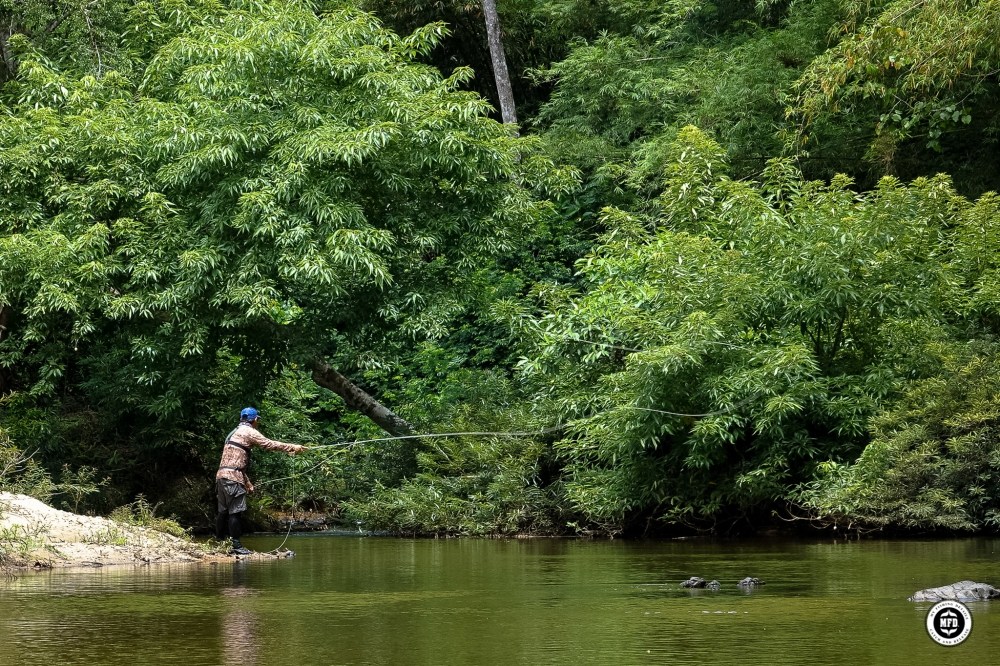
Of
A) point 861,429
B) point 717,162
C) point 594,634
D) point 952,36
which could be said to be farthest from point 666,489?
point 594,634

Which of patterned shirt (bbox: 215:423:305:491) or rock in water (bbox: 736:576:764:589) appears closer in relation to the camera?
rock in water (bbox: 736:576:764:589)

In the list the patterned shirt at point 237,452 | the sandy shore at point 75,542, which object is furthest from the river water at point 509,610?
the patterned shirt at point 237,452

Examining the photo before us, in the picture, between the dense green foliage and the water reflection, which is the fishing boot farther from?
the water reflection

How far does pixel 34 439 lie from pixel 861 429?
11.5 metres

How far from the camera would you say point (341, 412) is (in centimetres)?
2662

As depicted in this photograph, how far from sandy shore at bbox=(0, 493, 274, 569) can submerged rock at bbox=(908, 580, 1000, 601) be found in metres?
7.37

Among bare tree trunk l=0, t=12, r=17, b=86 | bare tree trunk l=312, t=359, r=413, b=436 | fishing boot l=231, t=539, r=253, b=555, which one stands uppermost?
bare tree trunk l=0, t=12, r=17, b=86

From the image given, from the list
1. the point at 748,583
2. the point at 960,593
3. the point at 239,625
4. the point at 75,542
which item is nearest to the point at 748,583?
the point at 748,583

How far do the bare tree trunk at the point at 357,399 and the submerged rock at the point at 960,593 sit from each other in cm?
1319

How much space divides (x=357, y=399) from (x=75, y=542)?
8802mm

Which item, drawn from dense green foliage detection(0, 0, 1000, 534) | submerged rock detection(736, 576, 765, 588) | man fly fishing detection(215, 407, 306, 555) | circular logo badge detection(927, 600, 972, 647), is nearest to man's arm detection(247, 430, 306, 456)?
man fly fishing detection(215, 407, 306, 555)

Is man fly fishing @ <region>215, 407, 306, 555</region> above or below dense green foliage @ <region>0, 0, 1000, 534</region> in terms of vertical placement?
below

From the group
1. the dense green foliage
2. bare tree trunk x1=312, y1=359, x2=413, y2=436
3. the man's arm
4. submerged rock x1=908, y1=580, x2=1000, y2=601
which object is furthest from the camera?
bare tree trunk x1=312, y1=359, x2=413, y2=436

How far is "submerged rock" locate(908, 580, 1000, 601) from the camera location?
7.70 metres
